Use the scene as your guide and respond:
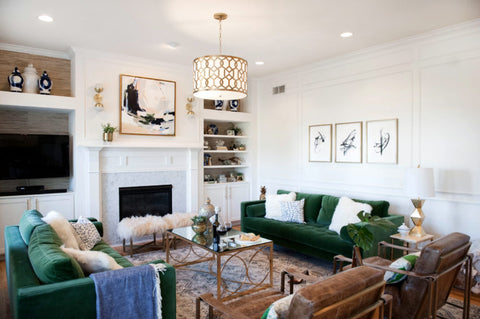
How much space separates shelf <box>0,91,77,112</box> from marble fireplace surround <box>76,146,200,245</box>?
683mm

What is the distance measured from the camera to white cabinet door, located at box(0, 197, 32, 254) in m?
4.39

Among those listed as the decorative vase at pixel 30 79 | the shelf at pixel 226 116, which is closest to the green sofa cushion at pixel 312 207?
the shelf at pixel 226 116

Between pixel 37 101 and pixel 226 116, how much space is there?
305 centimetres

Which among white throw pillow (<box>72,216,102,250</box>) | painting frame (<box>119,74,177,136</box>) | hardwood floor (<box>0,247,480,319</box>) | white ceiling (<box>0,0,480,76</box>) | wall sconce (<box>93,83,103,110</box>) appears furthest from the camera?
painting frame (<box>119,74,177,136</box>)

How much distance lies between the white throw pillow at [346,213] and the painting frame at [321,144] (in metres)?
1.04

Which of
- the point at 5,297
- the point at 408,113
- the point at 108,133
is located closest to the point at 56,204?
the point at 108,133

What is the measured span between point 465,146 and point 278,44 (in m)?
2.59

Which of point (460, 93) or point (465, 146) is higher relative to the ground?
point (460, 93)

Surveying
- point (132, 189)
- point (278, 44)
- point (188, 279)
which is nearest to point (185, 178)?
point (132, 189)

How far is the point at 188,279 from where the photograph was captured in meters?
3.75

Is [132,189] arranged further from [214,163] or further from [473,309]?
[473,309]

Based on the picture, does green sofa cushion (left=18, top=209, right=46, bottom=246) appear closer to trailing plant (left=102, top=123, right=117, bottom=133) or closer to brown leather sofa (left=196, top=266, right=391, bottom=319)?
brown leather sofa (left=196, top=266, right=391, bottom=319)

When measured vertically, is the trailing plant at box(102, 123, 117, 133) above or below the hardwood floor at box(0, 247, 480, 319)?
above

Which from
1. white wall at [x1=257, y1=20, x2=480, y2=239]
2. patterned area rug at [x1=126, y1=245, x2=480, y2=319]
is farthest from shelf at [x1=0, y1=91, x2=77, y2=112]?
white wall at [x1=257, y1=20, x2=480, y2=239]
